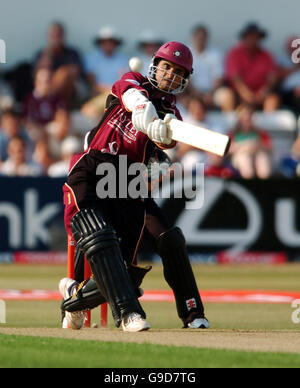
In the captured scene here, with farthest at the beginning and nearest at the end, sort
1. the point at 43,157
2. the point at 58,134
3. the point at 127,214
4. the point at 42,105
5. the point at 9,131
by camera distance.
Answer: the point at 42,105, the point at 58,134, the point at 9,131, the point at 43,157, the point at 127,214

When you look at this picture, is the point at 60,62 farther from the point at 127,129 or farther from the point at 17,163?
the point at 127,129

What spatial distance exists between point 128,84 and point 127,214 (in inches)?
36.6

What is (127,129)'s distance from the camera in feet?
21.3

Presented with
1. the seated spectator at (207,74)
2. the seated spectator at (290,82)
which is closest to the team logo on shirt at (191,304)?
the seated spectator at (207,74)

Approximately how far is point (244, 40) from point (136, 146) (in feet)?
33.7

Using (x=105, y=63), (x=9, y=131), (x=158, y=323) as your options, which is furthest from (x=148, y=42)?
(x=158, y=323)

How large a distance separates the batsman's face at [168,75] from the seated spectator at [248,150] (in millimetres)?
8431

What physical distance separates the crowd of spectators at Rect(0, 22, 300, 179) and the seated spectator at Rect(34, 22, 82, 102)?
2 cm

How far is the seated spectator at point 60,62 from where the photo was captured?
15789 mm

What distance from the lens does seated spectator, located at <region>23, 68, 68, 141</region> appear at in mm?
15359

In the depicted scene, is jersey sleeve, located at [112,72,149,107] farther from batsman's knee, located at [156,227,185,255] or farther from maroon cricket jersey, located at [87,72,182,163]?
batsman's knee, located at [156,227,185,255]

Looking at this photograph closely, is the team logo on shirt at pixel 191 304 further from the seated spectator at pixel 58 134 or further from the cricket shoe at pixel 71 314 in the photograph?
the seated spectator at pixel 58 134

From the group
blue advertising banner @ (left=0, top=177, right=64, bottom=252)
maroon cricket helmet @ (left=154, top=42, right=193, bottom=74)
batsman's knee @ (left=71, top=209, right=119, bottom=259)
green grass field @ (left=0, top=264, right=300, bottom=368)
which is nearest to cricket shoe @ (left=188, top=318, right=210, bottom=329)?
green grass field @ (left=0, top=264, right=300, bottom=368)

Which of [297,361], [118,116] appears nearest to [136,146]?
[118,116]
